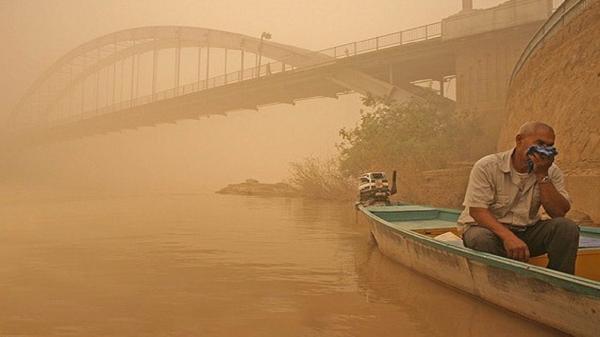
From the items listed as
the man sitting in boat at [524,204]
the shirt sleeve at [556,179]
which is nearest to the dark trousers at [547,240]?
the man sitting in boat at [524,204]

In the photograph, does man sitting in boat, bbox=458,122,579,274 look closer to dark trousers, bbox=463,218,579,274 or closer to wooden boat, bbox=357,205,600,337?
→ dark trousers, bbox=463,218,579,274

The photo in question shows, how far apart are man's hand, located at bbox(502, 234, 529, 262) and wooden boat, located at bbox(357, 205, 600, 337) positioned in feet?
0.37

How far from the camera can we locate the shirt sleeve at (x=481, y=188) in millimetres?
3807

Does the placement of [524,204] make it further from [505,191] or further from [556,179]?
[556,179]

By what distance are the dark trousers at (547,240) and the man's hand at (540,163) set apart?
0.42 meters

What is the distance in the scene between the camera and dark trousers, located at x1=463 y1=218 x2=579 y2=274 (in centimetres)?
362

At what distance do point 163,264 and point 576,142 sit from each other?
28.5ft

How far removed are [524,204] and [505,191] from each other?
7.4 inches

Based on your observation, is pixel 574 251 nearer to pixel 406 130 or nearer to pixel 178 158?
pixel 406 130

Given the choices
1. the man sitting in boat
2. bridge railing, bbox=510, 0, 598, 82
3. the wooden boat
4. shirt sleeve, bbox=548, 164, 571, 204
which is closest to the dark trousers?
the man sitting in boat

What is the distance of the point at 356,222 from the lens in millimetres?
12742

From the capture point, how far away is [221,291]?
492cm

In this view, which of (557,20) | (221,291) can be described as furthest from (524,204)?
(557,20)

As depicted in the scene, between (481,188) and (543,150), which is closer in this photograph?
(543,150)
